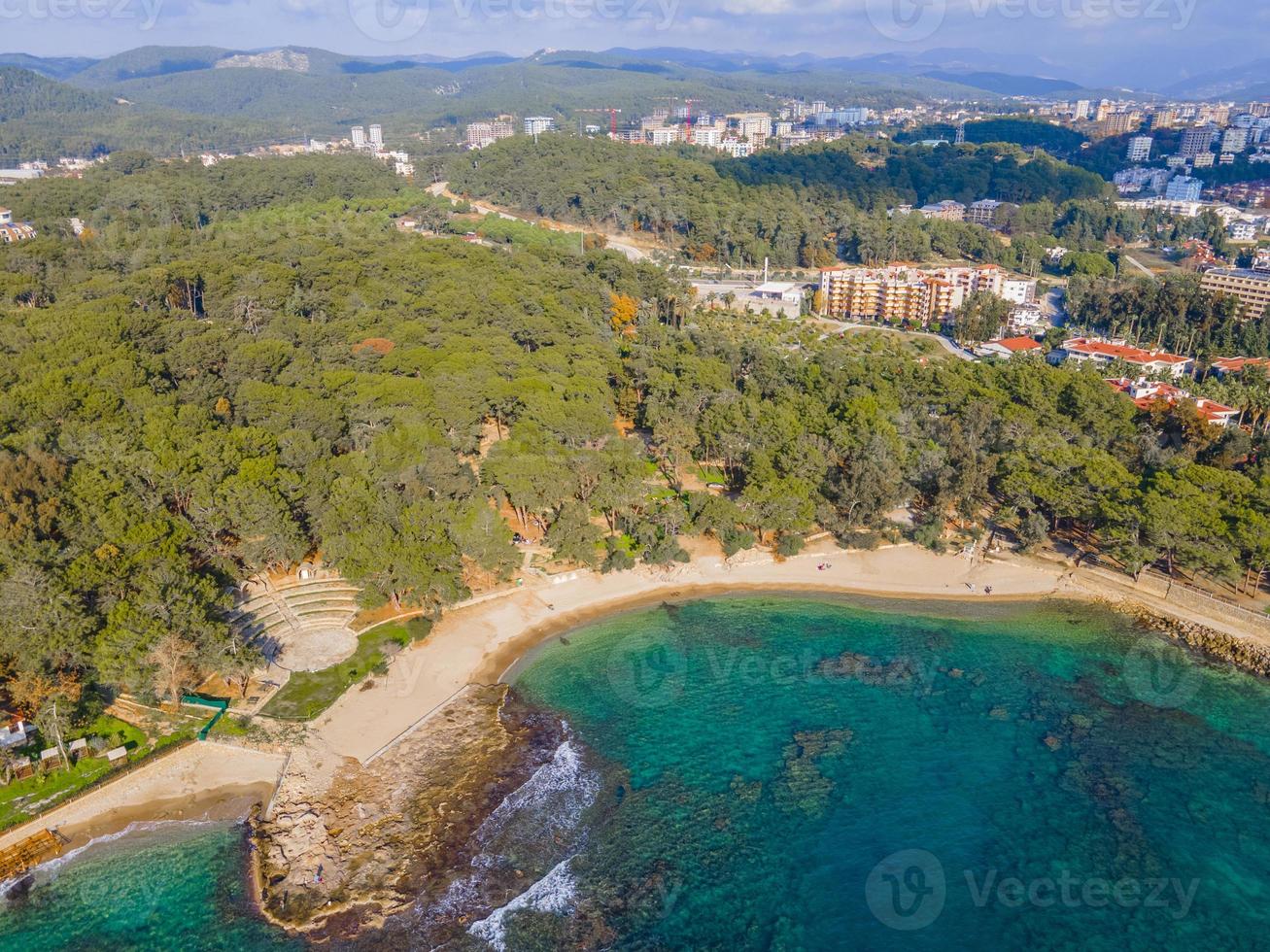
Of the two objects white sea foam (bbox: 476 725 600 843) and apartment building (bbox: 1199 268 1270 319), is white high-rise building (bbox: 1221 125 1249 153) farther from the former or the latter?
white sea foam (bbox: 476 725 600 843)

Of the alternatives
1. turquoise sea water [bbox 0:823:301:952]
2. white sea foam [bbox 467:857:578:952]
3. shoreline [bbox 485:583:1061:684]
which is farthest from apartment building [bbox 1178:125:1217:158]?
turquoise sea water [bbox 0:823:301:952]

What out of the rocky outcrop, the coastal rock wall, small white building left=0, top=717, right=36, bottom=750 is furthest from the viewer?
the rocky outcrop

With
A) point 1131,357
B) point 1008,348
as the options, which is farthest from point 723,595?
point 1131,357

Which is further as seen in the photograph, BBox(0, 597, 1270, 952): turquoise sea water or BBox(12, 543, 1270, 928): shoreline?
BBox(12, 543, 1270, 928): shoreline

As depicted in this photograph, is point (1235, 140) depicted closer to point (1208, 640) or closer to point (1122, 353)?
point (1122, 353)

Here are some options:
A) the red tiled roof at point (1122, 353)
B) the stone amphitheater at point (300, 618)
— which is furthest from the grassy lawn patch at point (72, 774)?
the red tiled roof at point (1122, 353)
